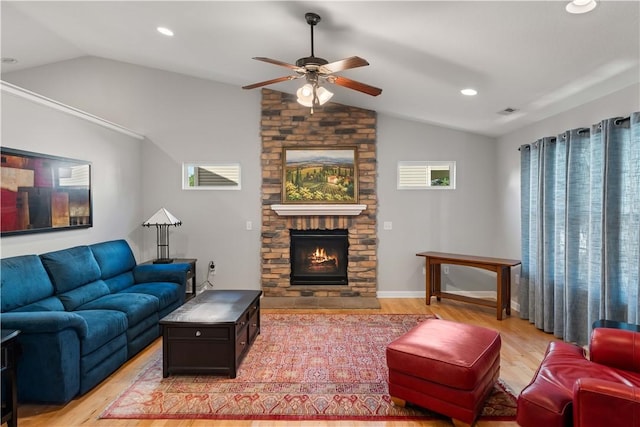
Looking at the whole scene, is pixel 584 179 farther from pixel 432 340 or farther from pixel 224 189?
pixel 224 189

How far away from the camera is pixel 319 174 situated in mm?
5215

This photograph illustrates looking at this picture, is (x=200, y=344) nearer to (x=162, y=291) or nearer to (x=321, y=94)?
(x=162, y=291)

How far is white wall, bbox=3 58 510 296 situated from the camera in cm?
523

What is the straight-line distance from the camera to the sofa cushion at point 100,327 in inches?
101

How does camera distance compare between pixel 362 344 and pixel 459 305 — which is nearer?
pixel 362 344

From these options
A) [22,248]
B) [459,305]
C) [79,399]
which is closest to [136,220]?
[22,248]

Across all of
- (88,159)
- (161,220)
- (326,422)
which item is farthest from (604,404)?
(88,159)

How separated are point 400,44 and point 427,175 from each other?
2732 millimetres

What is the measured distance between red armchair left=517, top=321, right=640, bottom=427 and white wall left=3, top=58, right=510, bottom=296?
9.70 ft

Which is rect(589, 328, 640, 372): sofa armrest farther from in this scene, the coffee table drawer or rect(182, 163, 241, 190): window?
rect(182, 163, 241, 190): window

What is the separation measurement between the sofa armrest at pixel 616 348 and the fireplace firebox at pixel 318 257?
3.40 m

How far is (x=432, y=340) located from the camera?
2.41 m

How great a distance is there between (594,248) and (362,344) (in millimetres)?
2318

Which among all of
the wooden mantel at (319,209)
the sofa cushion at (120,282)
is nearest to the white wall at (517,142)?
the wooden mantel at (319,209)
